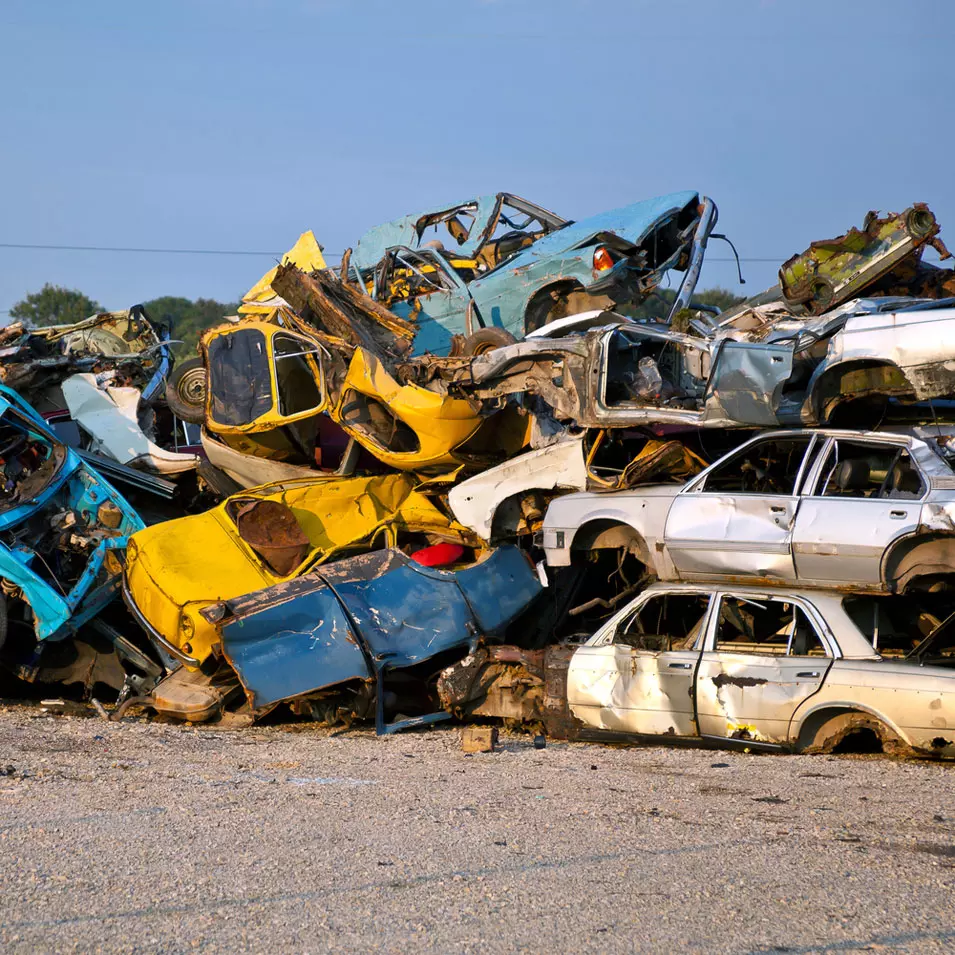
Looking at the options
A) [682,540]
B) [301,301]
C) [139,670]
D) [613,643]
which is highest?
[301,301]

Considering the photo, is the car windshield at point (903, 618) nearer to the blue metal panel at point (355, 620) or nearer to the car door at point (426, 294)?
the blue metal panel at point (355, 620)

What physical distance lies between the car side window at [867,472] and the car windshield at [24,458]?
650cm

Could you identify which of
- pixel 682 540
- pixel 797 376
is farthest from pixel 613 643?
pixel 797 376

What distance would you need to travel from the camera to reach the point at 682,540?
798 centimetres

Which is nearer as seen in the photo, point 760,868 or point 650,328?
point 760,868

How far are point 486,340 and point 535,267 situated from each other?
211cm

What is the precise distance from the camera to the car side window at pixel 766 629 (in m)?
7.25

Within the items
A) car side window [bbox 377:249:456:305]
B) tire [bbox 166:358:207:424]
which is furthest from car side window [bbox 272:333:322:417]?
car side window [bbox 377:249:456:305]

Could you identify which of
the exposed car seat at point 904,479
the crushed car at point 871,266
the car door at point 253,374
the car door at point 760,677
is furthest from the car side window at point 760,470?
the car door at point 253,374

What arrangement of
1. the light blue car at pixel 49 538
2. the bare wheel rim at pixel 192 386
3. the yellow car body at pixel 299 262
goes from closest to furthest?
1. the light blue car at pixel 49 538
2. the bare wheel rim at pixel 192 386
3. the yellow car body at pixel 299 262

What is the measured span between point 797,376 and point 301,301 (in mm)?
5487

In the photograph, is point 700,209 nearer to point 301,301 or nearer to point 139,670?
point 301,301

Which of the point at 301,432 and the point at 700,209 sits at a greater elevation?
the point at 700,209

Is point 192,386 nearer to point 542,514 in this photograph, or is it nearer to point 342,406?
→ point 342,406
